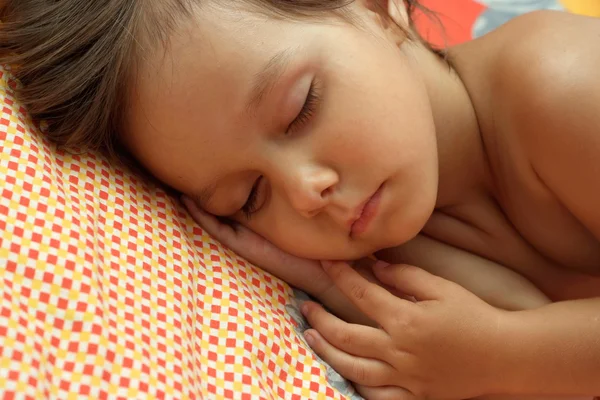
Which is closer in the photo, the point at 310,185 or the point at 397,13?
the point at 310,185

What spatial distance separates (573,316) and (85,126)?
2.60 ft

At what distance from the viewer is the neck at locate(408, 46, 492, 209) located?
45.0 inches

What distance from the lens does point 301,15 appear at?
37.9 inches

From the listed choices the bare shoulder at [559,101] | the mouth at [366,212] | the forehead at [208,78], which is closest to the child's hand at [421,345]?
the mouth at [366,212]

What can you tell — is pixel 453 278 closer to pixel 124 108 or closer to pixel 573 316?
pixel 573 316

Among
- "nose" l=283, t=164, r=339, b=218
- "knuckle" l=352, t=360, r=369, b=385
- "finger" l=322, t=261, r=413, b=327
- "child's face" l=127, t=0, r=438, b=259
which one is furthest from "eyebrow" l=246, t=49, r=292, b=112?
"knuckle" l=352, t=360, r=369, b=385

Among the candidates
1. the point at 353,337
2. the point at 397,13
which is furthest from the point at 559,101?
the point at 353,337

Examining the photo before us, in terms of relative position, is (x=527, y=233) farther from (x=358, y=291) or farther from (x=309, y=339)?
(x=309, y=339)

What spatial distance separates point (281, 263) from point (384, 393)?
26 cm

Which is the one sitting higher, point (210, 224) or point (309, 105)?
point (309, 105)

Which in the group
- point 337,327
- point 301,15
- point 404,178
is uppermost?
point 301,15

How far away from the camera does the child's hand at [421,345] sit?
989 millimetres

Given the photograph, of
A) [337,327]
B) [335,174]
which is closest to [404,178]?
[335,174]

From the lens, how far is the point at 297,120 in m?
0.95
